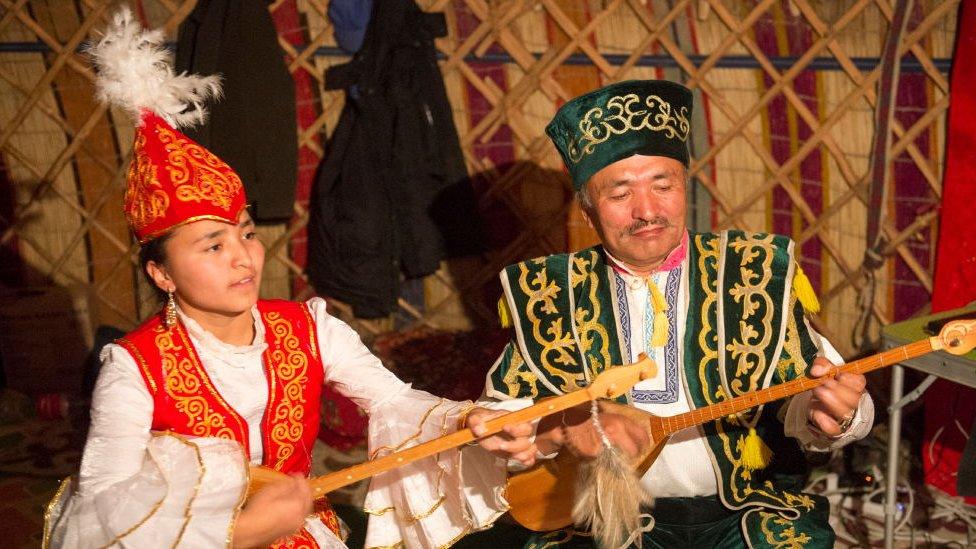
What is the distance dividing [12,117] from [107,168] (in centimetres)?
41

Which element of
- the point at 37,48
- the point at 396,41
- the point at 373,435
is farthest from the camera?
the point at 37,48

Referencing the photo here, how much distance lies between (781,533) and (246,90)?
94.7 inches

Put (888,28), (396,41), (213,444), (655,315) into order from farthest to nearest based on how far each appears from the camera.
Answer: (396,41), (888,28), (655,315), (213,444)

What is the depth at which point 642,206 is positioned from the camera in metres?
1.91

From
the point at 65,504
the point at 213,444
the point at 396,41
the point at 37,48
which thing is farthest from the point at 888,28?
the point at 37,48

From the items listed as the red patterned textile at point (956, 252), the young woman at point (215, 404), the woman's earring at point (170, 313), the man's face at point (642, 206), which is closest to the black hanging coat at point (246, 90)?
the young woman at point (215, 404)

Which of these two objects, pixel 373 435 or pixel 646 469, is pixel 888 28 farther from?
pixel 373 435

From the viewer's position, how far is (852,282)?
353 cm

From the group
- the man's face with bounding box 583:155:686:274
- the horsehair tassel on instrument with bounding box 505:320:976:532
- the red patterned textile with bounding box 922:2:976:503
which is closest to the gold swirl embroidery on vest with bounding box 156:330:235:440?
the horsehair tassel on instrument with bounding box 505:320:976:532

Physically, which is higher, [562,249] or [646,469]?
[562,249]

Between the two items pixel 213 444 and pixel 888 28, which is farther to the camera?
pixel 888 28

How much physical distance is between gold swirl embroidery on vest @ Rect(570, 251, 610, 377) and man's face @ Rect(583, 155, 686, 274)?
0.39 ft

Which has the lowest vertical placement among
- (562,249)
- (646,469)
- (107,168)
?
(646,469)

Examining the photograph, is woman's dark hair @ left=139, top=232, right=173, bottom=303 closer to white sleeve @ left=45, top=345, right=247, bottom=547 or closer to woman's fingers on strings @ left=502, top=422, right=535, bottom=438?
white sleeve @ left=45, top=345, right=247, bottom=547
